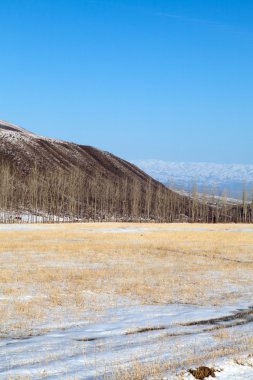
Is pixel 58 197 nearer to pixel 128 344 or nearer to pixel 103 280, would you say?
pixel 103 280

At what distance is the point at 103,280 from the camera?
87.8ft

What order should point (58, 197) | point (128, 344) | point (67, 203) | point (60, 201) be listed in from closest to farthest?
point (128, 344) → point (58, 197) → point (67, 203) → point (60, 201)

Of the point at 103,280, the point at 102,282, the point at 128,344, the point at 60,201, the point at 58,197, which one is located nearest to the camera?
the point at 128,344

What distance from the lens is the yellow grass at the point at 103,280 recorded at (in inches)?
765

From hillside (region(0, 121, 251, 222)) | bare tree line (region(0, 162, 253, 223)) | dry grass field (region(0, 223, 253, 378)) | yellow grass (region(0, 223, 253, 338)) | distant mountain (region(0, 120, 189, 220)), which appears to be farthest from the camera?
distant mountain (region(0, 120, 189, 220))

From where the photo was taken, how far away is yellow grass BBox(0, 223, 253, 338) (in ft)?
63.7

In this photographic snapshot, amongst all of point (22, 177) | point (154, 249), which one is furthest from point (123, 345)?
point (22, 177)

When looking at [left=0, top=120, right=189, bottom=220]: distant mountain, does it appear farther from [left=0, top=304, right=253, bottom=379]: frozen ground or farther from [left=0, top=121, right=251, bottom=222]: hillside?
[left=0, top=304, right=253, bottom=379]: frozen ground

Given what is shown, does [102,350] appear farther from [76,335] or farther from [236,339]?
[236,339]

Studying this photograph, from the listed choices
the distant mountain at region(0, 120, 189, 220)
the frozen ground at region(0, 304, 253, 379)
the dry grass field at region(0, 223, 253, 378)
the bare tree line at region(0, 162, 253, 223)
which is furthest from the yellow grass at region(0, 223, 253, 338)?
the distant mountain at region(0, 120, 189, 220)

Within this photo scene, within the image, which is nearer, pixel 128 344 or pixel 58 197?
pixel 128 344

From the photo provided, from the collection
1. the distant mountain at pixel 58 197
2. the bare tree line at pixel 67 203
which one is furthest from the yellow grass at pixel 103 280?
the distant mountain at pixel 58 197

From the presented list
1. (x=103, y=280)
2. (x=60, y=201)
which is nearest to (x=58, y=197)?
(x=60, y=201)

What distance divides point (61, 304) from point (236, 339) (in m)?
8.78
